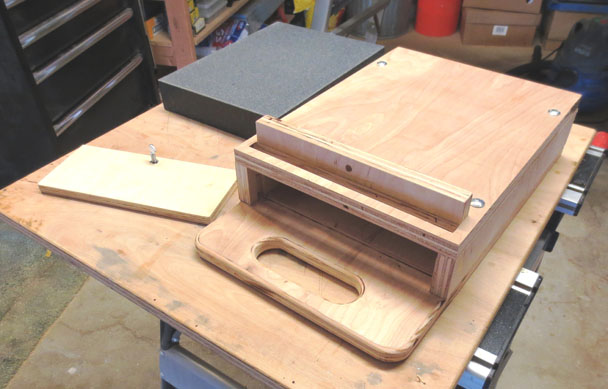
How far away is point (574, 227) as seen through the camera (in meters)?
1.92

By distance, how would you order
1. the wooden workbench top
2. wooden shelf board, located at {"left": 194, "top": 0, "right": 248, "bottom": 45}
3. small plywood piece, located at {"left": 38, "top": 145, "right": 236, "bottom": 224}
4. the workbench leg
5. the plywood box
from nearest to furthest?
the wooden workbench top → small plywood piece, located at {"left": 38, "top": 145, "right": 236, "bottom": 224} → the workbench leg → wooden shelf board, located at {"left": 194, "top": 0, "right": 248, "bottom": 45} → the plywood box

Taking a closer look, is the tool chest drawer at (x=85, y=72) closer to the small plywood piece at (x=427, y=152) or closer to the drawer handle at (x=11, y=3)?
the drawer handle at (x=11, y=3)

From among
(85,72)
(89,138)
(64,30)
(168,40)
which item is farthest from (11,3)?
(168,40)

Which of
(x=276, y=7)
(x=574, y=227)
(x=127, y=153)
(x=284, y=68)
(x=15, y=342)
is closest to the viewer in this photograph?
(x=127, y=153)

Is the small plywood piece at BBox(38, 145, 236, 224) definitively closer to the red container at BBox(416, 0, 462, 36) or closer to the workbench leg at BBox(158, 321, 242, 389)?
the workbench leg at BBox(158, 321, 242, 389)

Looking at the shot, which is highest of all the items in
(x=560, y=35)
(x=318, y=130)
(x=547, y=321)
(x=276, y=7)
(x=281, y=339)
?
(x=318, y=130)

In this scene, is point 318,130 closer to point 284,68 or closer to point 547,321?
point 284,68

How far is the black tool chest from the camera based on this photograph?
5.05ft

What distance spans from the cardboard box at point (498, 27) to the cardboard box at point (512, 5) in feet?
0.08

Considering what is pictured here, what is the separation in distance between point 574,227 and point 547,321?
0.50m

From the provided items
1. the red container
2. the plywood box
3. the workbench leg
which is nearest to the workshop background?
the workbench leg

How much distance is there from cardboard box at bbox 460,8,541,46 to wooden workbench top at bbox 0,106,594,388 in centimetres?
247

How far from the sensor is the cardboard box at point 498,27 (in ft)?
10.1

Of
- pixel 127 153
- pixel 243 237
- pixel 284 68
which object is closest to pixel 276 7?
pixel 284 68
